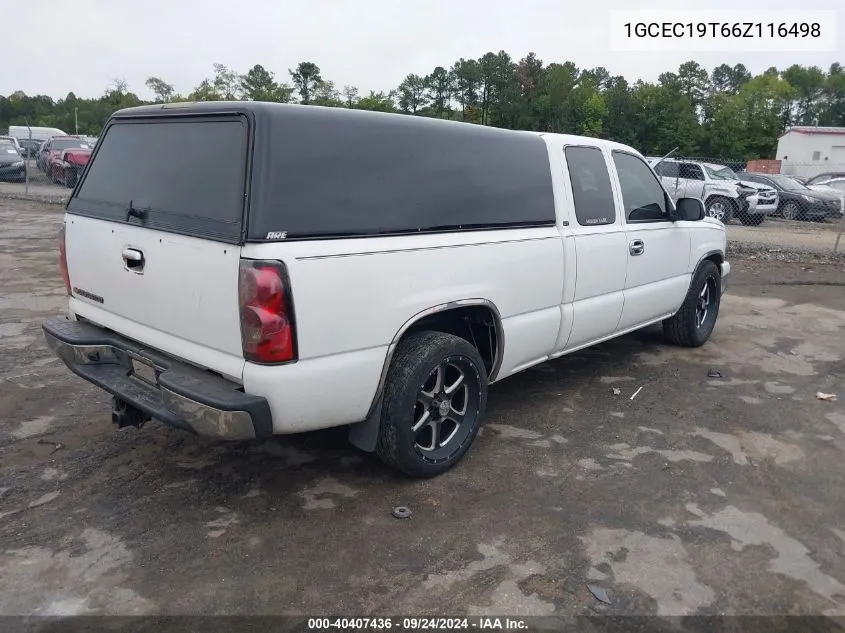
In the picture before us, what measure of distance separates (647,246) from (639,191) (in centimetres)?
45

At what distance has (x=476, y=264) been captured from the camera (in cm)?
376

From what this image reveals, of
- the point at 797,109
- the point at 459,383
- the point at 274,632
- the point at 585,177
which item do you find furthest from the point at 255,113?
the point at 797,109

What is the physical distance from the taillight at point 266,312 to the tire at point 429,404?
72cm

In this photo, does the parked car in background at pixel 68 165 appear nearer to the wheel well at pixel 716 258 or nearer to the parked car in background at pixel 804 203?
the wheel well at pixel 716 258

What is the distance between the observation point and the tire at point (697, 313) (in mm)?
6156

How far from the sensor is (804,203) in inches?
736

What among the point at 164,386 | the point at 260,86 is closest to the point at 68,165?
the point at 164,386

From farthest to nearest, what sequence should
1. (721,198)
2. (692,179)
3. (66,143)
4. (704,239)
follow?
(66,143)
(721,198)
(692,179)
(704,239)

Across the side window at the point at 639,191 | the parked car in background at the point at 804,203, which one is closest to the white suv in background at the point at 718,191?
the parked car in background at the point at 804,203

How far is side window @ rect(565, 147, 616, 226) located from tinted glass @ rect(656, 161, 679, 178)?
41.7ft

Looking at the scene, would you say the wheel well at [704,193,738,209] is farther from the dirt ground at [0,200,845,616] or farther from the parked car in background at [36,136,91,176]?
the parked car in background at [36,136,91,176]

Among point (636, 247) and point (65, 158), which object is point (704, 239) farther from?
point (65, 158)

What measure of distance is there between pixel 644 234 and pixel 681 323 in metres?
1.37

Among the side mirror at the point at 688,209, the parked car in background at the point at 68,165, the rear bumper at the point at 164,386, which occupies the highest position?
the parked car in background at the point at 68,165
